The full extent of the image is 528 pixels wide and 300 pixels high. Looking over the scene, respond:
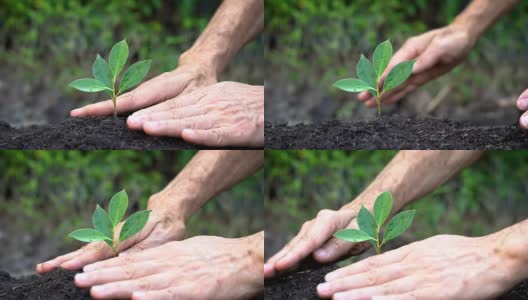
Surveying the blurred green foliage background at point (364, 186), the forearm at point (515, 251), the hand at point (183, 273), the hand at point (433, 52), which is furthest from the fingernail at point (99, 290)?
the blurred green foliage background at point (364, 186)

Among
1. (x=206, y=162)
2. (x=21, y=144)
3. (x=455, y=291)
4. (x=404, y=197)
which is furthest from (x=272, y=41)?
(x=455, y=291)

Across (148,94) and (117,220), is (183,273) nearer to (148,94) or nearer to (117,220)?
(117,220)

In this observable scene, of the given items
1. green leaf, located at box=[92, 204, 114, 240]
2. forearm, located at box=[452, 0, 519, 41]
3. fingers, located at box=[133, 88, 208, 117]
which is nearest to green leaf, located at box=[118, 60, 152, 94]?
fingers, located at box=[133, 88, 208, 117]

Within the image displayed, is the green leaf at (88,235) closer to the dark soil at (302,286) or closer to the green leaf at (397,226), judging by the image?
the dark soil at (302,286)

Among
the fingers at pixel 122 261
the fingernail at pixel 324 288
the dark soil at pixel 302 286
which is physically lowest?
the dark soil at pixel 302 286

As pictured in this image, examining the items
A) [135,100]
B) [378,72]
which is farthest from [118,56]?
[378,72]

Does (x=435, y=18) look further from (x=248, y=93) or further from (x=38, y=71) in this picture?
(x=38, y=71)

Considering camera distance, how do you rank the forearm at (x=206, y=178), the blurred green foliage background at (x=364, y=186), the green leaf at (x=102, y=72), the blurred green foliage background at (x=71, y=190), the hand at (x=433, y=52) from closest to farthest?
the green leaf at (x=102, y=72), the forearm at (x=206, y=178), the hand at (x=433, y=52), the blurred green foliage background at (x=364, y=186), the blurred green foliage background at (x=71, y=190)

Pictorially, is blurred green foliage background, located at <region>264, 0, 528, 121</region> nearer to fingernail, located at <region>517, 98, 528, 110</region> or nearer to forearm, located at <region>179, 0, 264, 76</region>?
forearm, located at <region>179, 0, 264, 76</region>
